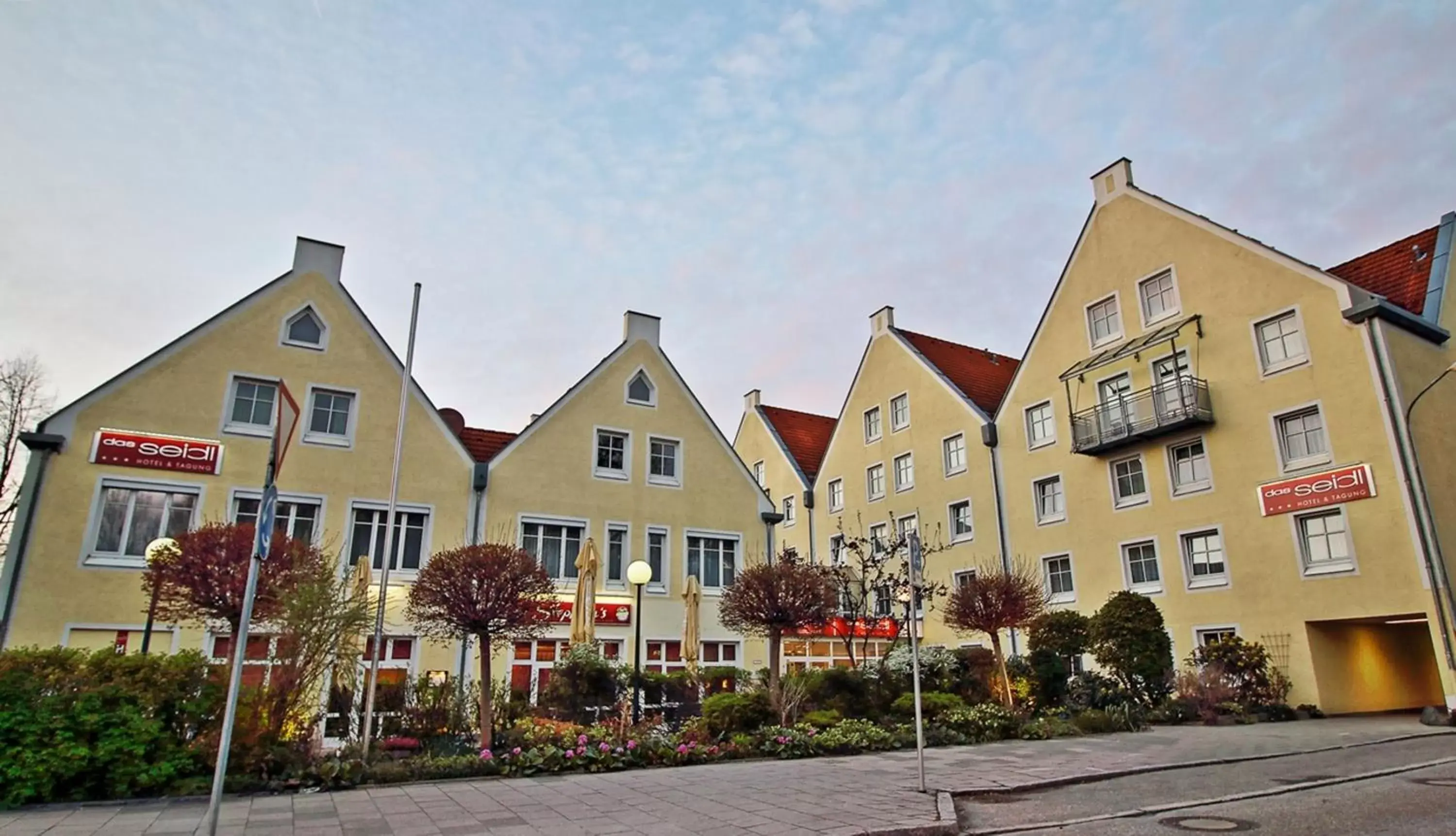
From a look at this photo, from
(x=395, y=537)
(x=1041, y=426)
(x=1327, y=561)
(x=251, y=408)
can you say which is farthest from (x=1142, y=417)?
(x=251, y=408)

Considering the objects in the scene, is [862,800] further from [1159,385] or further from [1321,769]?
[1159,385]

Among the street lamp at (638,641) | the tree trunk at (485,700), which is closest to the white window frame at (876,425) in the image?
the street lamp at (638,641)

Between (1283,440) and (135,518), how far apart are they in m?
28.2

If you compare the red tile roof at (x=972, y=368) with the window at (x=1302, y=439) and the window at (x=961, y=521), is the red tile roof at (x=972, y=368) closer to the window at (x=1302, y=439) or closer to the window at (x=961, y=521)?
the window at (x=961, y=521)

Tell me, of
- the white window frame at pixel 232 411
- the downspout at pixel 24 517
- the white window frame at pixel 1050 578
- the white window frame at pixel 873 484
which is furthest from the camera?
the white window frame at pixel 873 484

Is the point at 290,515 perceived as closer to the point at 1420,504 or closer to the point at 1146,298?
the point at 1146,298

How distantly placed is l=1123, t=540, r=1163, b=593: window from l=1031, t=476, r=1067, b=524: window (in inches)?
99.8

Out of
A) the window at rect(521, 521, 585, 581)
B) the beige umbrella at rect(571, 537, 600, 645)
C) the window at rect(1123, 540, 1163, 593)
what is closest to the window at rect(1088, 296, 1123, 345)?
the window at rect(1123, 540, 1163, 593)

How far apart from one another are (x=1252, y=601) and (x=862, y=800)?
58.9 feet

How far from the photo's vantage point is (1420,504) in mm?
18922

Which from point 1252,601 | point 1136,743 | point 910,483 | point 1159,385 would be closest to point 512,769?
point 1136,743

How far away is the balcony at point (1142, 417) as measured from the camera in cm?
2373

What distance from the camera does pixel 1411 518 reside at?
1897cm

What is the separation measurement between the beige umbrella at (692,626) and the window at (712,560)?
2643 mm
